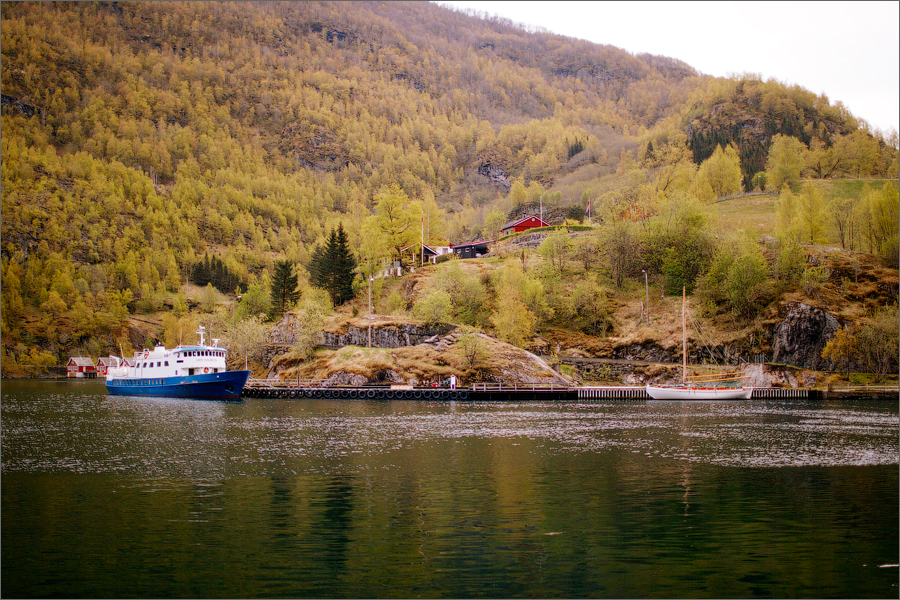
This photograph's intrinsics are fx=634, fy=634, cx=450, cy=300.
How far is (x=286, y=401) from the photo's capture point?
7888cm

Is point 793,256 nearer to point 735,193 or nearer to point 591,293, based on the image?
point 591,293

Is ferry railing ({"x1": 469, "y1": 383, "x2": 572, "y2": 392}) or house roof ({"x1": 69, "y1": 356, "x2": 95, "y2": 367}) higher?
ferry railing ({"x1": 469, "y1": 383, "x2": 572, "y2": 392})

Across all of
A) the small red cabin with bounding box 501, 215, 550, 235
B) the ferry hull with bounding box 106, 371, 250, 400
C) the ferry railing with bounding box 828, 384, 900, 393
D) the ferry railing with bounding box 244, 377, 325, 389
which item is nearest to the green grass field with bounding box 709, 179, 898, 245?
the ferry railing with bounding box 828, 384, 900, 393

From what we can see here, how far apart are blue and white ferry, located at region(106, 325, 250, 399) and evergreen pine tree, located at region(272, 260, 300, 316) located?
27875mm

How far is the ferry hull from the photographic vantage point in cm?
8275

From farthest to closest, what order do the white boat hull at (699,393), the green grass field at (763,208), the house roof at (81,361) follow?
the house roof at (81,361), the green grass field at (763,208), the white boat hull at (699,393)

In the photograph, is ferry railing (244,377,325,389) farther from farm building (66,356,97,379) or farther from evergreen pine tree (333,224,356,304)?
farm building (66,356,97,379)

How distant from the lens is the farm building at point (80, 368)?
490 ft

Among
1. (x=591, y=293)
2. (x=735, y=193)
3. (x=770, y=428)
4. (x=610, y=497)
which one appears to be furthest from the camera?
(x=735, y=193)

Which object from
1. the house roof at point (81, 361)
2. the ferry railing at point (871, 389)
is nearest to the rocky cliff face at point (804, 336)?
the ferry railing at point (871, 389)

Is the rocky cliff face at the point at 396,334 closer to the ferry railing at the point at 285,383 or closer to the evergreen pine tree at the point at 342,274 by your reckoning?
the ferry railing at the point at 285,383

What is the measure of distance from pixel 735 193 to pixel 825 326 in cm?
6595

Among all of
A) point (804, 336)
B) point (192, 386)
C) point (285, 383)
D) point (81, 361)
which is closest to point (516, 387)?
point (285, 383)

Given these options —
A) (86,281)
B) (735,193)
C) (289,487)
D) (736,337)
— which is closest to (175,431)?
(289,487)
